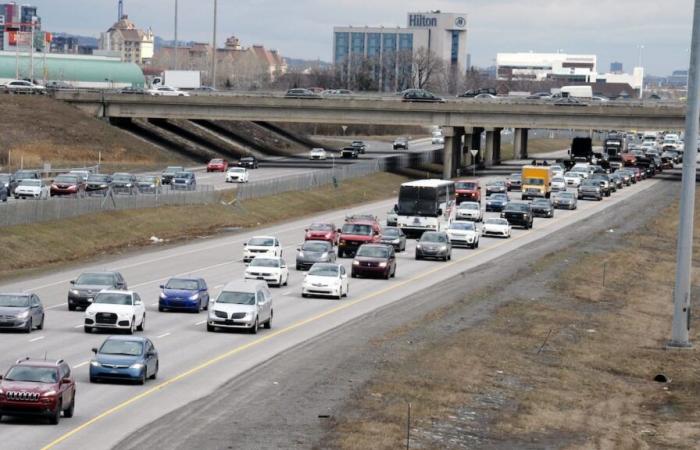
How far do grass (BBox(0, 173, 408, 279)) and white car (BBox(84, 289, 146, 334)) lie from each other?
56.2 ft

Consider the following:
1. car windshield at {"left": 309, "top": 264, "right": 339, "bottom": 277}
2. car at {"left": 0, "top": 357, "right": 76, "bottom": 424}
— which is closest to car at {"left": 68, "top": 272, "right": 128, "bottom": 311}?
car windshield at {"left": 309, "top": 264, "right": 339, "bottom": 277}

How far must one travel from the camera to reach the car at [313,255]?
63062 millimetres

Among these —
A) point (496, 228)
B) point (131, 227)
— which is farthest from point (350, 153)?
point (131, 227)

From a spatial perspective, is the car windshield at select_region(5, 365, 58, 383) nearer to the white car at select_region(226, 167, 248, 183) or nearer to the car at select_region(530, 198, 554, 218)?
the car at select_region(530, 198, 554, 218)

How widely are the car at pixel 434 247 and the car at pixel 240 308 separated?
23950 millimetres

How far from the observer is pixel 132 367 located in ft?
112

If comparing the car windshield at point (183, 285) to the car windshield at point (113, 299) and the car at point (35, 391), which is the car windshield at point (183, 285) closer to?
the car windshield at point (113, 299)

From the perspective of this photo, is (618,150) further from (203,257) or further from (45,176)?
(203,257)

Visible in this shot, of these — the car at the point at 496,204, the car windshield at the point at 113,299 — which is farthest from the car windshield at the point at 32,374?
the car at the point at 496,204

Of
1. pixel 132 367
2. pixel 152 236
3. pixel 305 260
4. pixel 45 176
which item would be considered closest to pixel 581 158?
pixel 45 176

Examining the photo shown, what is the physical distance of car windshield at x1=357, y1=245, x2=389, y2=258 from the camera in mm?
61072

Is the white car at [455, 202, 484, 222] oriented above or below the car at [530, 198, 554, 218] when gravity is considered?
above

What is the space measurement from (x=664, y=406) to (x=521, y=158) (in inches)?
5943

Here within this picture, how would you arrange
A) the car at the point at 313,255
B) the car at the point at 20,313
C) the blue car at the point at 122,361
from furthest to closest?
1. the car at the point at 313,255
2. the car at the point at 20,313
3. the blue car at the point at 122,361
